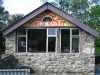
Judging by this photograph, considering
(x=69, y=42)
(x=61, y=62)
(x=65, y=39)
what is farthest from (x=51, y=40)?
(x=61, y=62)

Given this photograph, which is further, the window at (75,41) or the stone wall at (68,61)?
the window at (75,41)

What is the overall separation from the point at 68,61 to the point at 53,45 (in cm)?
141

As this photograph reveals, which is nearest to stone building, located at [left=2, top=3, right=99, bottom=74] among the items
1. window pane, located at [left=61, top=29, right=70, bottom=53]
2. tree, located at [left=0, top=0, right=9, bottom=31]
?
window pane, located at [left=61, top=29, right=70, bottom=53]

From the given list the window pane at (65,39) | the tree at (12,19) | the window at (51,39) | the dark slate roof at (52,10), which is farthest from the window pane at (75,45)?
the tree at (12,19)

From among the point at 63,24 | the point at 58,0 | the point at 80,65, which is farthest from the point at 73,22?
the point at 58,0

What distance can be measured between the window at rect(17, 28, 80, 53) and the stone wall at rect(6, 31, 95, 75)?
0.38m

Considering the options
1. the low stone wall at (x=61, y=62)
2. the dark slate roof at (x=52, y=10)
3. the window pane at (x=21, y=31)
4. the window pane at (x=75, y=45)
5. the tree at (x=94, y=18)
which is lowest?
the low stone wall at (x=61, y=62)

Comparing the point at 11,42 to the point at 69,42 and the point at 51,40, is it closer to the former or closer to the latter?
the point at 51,40

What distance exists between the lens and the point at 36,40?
43.1ft

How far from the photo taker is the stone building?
12625 millimetres

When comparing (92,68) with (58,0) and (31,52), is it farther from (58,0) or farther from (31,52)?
(58,0)

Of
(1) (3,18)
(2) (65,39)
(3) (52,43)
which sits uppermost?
(1) (3,18)

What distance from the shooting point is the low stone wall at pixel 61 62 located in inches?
497

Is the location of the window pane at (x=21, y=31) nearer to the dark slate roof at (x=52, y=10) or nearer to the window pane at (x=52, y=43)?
the dark slate roof at (x=52, y=10)
